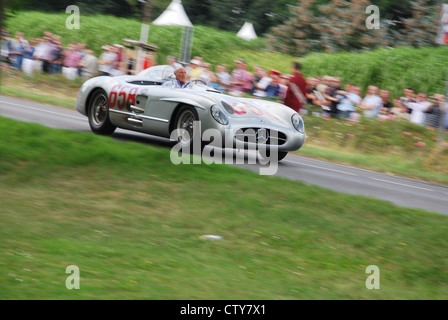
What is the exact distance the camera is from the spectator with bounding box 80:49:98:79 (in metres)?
23.5

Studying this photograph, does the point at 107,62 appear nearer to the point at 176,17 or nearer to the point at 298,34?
the point at 176,17

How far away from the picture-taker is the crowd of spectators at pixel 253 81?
1866cm

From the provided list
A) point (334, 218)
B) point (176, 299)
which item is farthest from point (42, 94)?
point (176, 299)

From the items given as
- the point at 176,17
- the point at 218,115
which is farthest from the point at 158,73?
the point at 176,17

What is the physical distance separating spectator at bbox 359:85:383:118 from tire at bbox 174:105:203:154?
29.1 feet

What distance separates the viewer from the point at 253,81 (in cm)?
2084

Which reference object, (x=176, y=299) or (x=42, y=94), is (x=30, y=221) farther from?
(x=42, y=94)

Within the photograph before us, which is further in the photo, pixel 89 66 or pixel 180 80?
pixel 89 66

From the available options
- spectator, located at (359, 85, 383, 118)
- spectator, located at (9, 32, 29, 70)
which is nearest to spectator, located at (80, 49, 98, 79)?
spectator, located at (9, 32, 29, 70)

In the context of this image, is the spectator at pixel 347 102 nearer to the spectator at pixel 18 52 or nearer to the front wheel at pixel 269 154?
the front wheel at pixel 269 154

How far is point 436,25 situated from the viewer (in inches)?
1299

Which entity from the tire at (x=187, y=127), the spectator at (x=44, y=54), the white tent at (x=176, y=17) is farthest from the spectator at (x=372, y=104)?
the spectator at (x=44, y=54)

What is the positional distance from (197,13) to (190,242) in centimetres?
5969

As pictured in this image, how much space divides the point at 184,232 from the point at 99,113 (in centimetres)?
650
